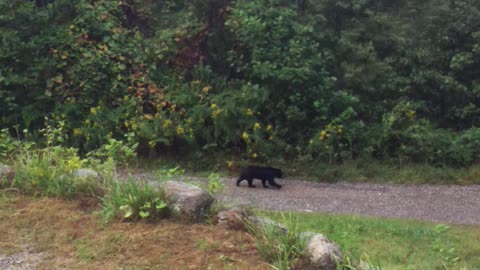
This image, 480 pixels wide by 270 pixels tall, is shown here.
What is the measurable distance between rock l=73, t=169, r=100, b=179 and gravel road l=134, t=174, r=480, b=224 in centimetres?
187

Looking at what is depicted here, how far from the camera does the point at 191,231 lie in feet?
18.6

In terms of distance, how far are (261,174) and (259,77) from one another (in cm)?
268

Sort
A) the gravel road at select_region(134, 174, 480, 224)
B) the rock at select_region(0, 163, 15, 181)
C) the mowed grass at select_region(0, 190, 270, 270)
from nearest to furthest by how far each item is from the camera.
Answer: the mowed grass at select_region(0, 190, 270, 270)
the rock at select_region(0, 163, 15, 181)
the gravel road at select_region(134, 174, 480, 224)

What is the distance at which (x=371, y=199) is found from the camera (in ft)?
33.7

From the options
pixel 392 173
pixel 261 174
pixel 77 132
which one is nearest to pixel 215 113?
pixel 261 174

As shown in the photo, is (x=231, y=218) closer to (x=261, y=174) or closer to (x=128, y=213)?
(x=128, y=213)

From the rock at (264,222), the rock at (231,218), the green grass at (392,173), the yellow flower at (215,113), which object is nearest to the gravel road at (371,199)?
the green grass at (392,173)

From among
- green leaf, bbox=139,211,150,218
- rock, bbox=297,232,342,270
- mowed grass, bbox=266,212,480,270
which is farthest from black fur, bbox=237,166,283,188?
rock, bbox=297,232,342,270

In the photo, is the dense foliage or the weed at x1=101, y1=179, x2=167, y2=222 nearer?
the weed at x1=101, y1=179, x2=167, y2=222

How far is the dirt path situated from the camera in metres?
9.39

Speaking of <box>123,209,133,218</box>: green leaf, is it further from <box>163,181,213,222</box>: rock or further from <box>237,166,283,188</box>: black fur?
<box>237,166,283,188</box>: black fur

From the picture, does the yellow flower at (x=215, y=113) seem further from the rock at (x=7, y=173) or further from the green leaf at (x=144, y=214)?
the green leaf at (x=144, y=214)

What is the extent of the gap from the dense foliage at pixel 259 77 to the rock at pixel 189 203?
614cm

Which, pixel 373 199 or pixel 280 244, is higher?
pixel 280 244
